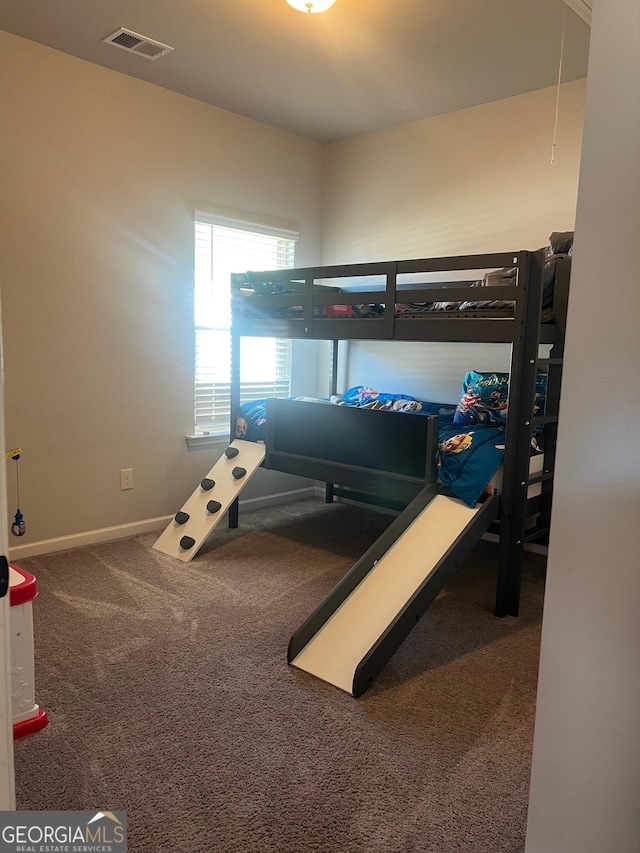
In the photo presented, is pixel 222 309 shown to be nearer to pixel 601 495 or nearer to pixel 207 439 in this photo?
pixel 207 439

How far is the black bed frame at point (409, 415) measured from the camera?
2568mm

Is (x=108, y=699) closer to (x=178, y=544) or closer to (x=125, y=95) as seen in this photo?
(x=178, y=544)

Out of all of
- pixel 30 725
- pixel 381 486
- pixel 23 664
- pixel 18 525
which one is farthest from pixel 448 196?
pixel 30 725

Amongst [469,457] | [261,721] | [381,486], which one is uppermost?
[469,457]

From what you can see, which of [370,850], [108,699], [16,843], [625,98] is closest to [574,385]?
[625,98]

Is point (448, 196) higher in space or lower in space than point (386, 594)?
higher

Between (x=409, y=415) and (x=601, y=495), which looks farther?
(x=409, y=415)

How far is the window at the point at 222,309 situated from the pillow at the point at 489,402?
157 cm

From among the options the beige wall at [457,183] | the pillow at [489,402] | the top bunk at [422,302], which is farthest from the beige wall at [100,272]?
the pillow at [489,402]

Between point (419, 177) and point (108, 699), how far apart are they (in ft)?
11.1

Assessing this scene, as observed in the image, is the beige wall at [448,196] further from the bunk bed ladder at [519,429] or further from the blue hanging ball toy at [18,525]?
A: the blue hanging ball toy at [18,525]

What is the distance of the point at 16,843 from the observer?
48.4 inches

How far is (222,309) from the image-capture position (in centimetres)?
392

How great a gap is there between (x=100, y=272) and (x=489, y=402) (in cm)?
218
